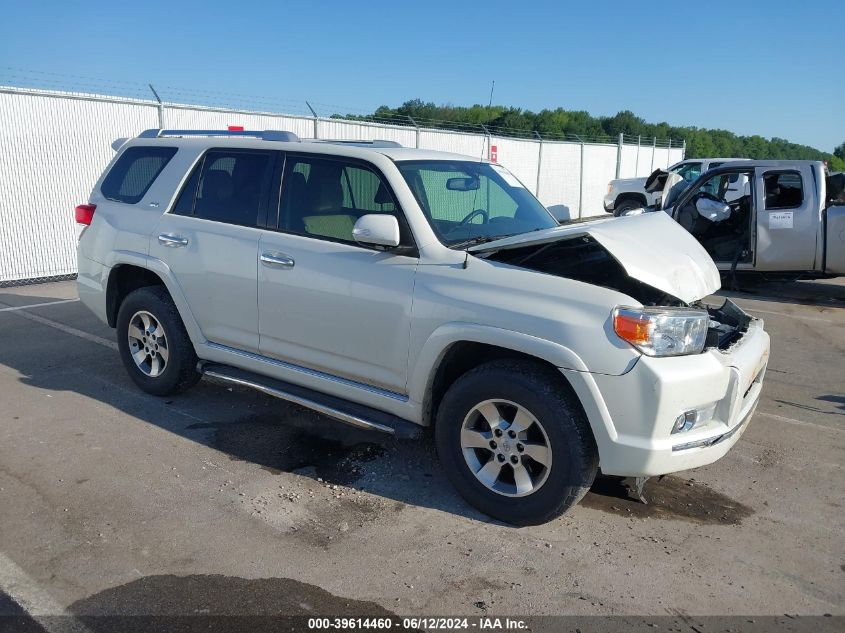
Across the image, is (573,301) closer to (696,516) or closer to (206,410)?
(696,516)

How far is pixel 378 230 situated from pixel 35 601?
92.1 inches

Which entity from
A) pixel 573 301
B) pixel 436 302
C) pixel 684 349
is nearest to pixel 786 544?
pixel 684 349

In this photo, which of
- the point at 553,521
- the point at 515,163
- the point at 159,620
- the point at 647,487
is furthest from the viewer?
the point at 515,163

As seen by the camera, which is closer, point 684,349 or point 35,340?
point 684,349

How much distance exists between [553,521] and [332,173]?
8.13ft

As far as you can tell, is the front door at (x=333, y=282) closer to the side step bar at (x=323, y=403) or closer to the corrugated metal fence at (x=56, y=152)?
the side step bar at (x=323, y=403)

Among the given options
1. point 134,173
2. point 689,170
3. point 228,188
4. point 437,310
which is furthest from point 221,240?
point 689,170

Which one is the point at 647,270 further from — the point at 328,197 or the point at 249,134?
the point at 249,134

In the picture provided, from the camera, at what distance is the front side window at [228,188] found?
15.8 ft

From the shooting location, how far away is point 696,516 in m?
3.88

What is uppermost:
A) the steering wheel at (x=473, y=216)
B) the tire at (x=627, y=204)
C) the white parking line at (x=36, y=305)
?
the steering wheel at (x=473, y=216)

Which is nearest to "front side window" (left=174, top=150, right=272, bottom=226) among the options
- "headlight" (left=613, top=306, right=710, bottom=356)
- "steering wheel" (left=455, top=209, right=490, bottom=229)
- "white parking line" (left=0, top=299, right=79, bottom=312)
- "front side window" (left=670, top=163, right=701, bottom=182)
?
"steering wheel" (left=455, top=209, right=490, bottom=229)

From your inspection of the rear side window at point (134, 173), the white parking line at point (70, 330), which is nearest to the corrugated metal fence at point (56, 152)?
the white parking line at point (70, 330)

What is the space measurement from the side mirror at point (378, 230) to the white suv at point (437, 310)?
1 centimetres
